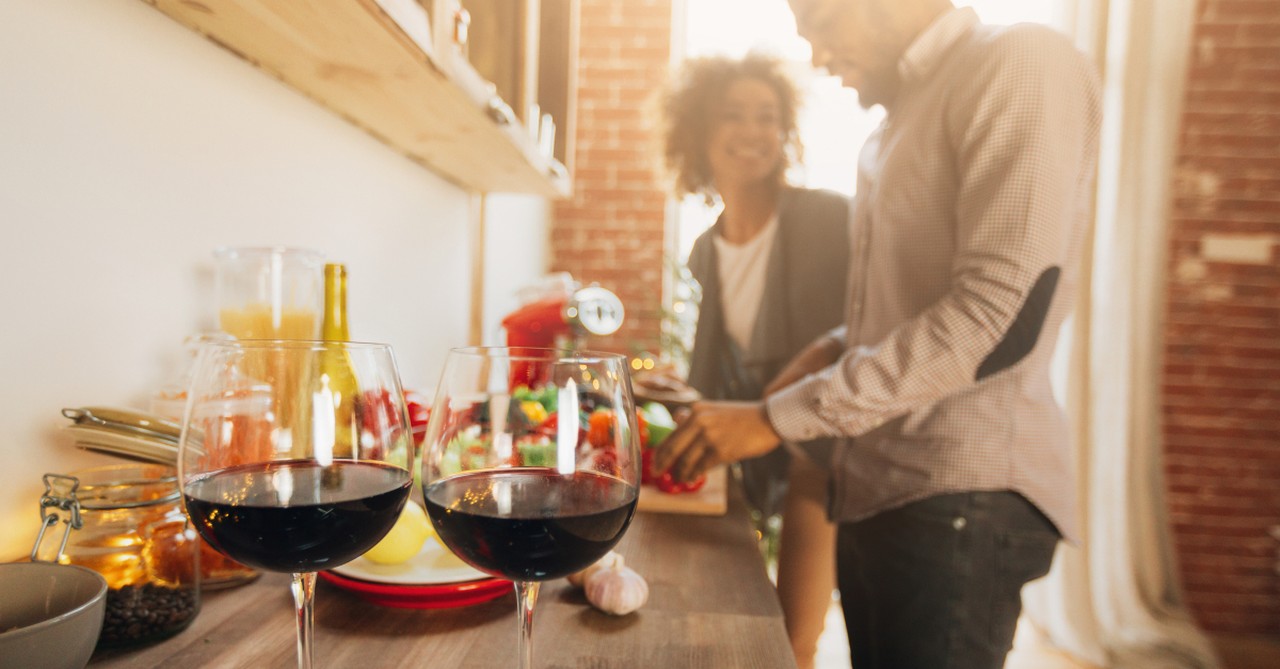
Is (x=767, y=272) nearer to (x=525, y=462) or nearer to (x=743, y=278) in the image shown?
(x=743, y=278)

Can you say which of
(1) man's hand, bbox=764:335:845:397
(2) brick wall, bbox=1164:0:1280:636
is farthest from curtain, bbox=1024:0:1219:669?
(1) man's hand, bbox=764:335:845:397

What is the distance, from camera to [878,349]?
97 centimetres

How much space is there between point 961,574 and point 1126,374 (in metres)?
2.11

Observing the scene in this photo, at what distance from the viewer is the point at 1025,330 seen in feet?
3.16

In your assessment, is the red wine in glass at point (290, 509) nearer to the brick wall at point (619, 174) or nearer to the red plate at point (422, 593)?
the red plate at point (422, 593)

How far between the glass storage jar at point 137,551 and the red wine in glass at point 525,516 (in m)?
0.27

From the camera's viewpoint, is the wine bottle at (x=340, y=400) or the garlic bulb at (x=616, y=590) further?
the garlic bulb at (x=616, y=590)

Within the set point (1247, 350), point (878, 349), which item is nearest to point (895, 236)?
point (878, 349)

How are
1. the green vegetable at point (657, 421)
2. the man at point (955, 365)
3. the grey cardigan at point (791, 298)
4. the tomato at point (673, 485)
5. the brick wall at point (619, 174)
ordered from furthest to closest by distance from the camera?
1. the brick wall at point (619, 174)
2. the grey cardigan at point (791, 298)
3. the green vegetable at point (657, 421)
4. the tomato at point (673, 485)
5. the man at point (955, 365)

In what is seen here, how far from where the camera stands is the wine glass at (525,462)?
398mm

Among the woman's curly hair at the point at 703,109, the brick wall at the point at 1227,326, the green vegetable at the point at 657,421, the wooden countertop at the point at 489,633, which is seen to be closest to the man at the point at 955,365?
the green vegetable at the point at 657,421

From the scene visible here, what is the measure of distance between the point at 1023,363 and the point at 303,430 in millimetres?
975

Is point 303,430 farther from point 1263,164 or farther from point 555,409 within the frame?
point 1263,164

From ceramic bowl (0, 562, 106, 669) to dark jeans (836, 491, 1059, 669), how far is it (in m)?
0.98
